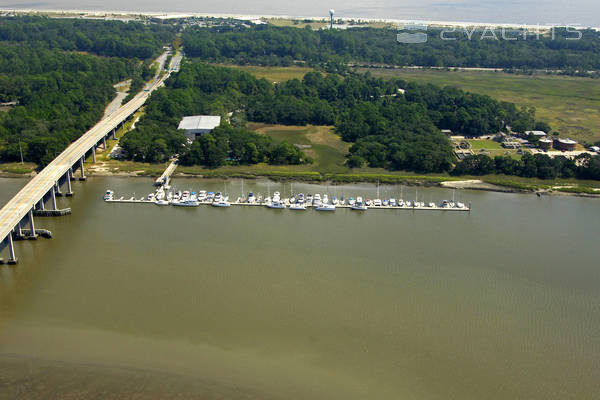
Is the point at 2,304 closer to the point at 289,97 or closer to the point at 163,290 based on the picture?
the point at 163,290

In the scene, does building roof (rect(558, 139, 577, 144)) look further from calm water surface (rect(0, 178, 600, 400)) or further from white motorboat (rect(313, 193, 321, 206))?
white motorboat (rect(313, 193, 321, 206))

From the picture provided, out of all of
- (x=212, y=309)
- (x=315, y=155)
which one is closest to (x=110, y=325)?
(x=212, y=309)

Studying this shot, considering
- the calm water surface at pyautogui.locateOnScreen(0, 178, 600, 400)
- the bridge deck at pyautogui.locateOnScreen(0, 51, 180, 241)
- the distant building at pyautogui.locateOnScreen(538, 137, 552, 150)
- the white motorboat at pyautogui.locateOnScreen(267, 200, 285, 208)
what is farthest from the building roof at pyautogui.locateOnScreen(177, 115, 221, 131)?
the distant building at pyautogui.locateOnScreen(538, 137, 552, 150)

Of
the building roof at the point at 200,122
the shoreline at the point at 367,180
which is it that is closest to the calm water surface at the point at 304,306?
the shoreline at the point at 367,180

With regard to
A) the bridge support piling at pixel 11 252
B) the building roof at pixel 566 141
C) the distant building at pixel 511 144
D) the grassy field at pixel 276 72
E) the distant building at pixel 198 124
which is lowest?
the bridge support piling at pixel 11 252

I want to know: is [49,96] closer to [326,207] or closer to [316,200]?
[316,200]

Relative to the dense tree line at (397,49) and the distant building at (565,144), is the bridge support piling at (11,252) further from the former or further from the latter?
the dense tree line at (397,49)
